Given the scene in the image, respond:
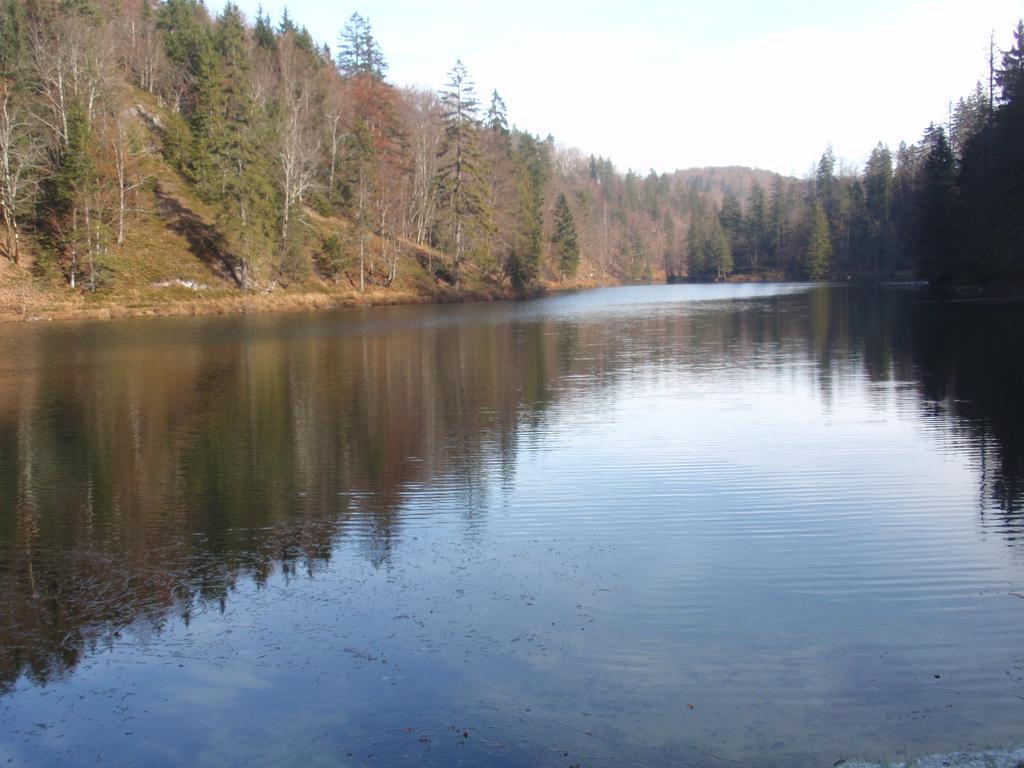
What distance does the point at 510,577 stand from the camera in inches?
336

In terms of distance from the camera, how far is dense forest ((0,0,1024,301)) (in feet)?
154

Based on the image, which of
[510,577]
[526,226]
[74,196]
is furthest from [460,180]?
[510,577]

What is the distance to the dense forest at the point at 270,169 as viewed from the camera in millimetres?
47062

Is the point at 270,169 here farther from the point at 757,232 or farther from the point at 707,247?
the point at 757,232

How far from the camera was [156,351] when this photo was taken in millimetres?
29547

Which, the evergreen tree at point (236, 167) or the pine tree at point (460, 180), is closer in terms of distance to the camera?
the evergreen tree at point (236, 167)

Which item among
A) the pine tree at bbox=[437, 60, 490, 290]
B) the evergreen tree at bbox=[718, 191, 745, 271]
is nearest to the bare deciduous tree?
the pine tree at bbox=[437, 60, 490, 290]

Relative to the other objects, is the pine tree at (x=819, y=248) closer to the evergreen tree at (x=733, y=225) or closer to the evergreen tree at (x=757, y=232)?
the evergreen tree at (x=757, y=232)

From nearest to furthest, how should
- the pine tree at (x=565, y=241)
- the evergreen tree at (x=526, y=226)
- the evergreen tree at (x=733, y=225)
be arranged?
1. the evergreen tree at (x=526, y=226)
2. the pine tree at (x=565, y=241)
3. the evergreen tree at (x=733, y=225)

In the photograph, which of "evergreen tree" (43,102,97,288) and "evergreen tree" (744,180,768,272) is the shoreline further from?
"evergreen tree" (744,180,768,272)

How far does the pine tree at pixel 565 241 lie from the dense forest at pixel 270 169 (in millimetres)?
383

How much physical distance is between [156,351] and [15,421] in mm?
12921

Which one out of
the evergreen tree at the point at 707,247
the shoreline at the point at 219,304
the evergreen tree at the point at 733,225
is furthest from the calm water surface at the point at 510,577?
the evergreen tree at the point at 733,225

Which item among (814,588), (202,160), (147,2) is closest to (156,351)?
(814,588)
